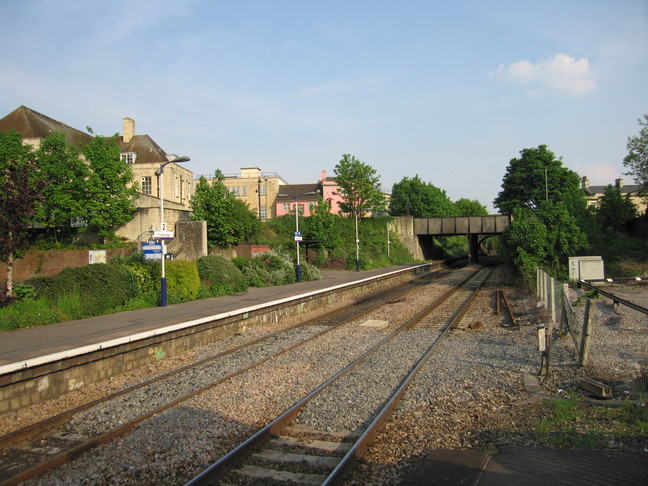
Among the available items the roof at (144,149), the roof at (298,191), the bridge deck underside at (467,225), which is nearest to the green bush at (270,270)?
the roof at (144,149)

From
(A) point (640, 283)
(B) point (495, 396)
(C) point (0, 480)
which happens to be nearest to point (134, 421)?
(C) point (0, 480)

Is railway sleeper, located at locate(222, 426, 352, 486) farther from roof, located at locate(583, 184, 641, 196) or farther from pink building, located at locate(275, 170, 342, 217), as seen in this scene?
roof, located at locate(583, 184, 641, 196)

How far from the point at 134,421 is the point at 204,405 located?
111 cm

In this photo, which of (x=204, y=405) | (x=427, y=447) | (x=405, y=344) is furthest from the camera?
(x=405, y=344)

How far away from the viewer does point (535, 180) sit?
6256 centimetres

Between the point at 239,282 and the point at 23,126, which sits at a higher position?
the point at 23,126

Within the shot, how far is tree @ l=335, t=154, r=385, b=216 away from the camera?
51.9 m

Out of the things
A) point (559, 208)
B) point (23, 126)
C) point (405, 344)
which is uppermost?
point (23, 126)

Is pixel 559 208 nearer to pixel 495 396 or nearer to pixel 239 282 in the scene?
pixel 239 282

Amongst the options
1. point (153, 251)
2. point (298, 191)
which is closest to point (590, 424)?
point (153, 251)

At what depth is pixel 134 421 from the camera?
22.5ft

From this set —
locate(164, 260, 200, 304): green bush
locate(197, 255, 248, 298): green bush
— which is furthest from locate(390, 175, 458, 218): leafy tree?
locate(164, 260, 200, 304): green bush

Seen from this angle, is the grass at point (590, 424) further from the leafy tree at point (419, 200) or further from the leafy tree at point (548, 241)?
the leafy tree at point (419, 200)

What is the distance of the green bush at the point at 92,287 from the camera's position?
48.2 feet
